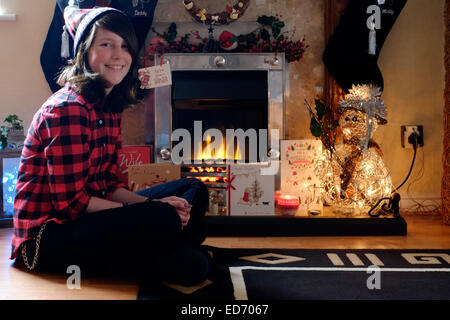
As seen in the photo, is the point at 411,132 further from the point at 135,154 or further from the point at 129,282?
the point at 129,282

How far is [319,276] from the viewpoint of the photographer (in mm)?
1495

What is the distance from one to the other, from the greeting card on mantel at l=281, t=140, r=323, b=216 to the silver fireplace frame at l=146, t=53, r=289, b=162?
1.30 feet

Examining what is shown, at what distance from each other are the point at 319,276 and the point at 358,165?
3.08 ft

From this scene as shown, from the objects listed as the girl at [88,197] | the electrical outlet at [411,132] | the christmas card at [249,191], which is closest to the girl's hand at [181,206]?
the girl at [88,197]

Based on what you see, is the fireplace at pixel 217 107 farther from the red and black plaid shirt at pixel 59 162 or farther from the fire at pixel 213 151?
the red and black plaid shirt at pixel 59 162

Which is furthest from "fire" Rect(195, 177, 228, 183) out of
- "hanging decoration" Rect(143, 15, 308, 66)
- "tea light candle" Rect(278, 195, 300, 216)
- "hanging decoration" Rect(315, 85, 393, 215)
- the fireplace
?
"hanging decoration" Rect(143, 15, 308, 66)

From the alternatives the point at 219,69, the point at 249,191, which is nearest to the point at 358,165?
the point at 249,191

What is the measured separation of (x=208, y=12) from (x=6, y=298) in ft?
7.04

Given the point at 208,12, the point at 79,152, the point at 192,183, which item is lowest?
the point at 192,183

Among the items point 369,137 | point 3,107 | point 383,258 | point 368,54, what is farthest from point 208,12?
point 383,258

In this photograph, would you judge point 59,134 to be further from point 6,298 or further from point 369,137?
point 369,137

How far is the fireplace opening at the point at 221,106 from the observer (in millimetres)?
2742

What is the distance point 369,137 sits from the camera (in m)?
2.24

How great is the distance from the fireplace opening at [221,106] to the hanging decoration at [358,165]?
1.98 feet
